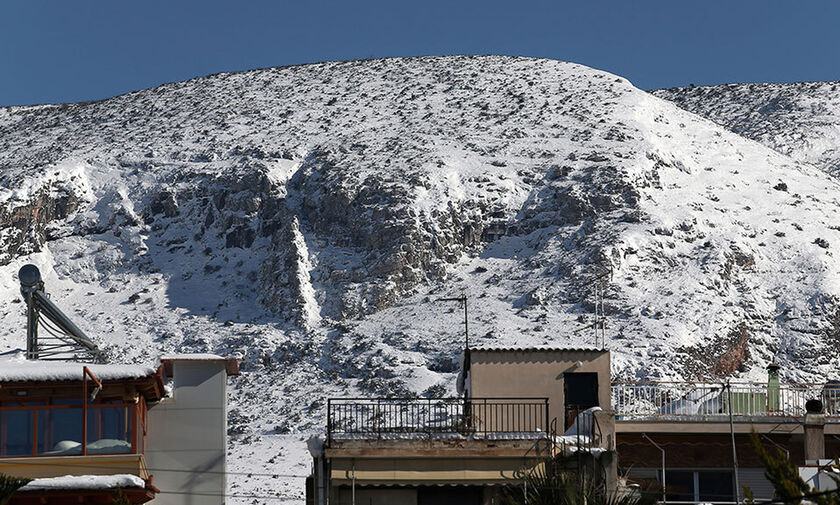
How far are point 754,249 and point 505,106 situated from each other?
3849 centimetres

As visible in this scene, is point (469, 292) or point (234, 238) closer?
point (469, 292)

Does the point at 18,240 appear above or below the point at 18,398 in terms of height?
above

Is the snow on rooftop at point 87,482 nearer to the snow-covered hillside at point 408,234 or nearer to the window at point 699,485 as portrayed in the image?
the window at point 699,485

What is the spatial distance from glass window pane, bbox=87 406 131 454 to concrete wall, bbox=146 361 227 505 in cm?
399

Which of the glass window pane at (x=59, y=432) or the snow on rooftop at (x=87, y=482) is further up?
the glass window pane at (x=59, y=432)

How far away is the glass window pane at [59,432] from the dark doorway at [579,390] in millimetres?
11112

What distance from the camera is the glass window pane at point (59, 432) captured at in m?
34.2

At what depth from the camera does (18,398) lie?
34188 millimetres

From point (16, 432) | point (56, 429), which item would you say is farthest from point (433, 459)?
point (16, 432)

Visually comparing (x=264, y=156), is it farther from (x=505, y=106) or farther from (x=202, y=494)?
(x=202, y=494)

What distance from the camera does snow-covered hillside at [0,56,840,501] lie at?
109 meters

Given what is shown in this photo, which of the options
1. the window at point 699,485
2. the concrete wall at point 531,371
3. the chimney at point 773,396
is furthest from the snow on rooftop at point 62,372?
the chimney at point 773,396

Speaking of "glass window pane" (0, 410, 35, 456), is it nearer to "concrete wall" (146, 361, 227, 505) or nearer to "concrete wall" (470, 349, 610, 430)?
"concrete wall" (146, 361, 227, 505)

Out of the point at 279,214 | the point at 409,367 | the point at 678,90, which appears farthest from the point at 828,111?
the point at 409,367
